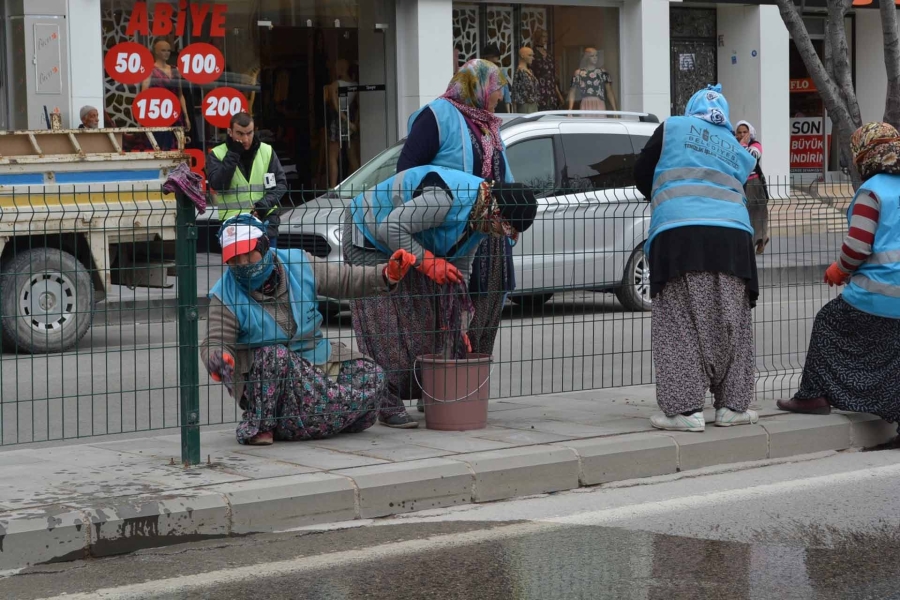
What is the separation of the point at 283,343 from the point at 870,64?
2088cm

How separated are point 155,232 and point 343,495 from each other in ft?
6.39

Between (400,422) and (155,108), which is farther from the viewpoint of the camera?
(155,108)

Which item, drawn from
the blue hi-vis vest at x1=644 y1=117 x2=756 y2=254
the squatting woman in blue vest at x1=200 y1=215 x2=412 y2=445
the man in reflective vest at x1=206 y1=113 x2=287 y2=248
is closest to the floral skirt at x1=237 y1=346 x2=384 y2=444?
the squatting woman in blue vest at x1=200 y1=215 x2=412 y2=445

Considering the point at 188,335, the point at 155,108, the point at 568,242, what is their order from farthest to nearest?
the point at 155,108, the point at 568,242, the point at 188,335

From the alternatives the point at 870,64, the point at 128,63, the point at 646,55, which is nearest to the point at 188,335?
the point at 128,63

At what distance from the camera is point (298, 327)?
21.7ft

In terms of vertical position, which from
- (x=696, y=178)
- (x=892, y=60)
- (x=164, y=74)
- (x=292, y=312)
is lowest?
(x=292, y=312)

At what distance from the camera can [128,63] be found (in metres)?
18.1

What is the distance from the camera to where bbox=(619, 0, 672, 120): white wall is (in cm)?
2150

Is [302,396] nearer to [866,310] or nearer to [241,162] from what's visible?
[866,310]

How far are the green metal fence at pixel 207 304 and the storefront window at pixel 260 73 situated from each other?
965 cm

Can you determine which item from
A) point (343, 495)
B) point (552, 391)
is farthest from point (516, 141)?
point (343, 495)

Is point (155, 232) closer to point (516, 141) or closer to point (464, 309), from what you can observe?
point (464, 309)

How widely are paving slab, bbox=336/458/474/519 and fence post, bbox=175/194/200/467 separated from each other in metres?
0.73
